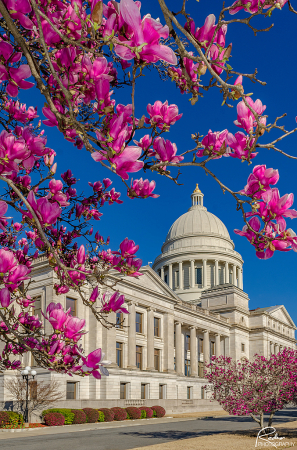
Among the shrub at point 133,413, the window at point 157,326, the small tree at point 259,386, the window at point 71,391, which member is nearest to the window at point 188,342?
the window at point 157,326

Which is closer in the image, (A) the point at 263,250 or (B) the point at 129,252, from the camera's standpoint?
(A) the point at 263,250

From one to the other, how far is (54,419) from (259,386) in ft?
51.1

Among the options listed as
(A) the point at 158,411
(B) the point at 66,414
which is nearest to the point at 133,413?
(A) the point at 158,411

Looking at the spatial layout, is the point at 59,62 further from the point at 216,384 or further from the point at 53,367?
the point at 216,384

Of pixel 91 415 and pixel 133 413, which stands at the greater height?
pixel 91 415

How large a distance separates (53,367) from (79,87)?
2541 mm

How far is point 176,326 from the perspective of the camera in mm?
58156

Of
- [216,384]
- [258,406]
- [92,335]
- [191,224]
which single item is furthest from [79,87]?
[191,224]

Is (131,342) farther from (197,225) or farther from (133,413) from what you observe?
(197,225)

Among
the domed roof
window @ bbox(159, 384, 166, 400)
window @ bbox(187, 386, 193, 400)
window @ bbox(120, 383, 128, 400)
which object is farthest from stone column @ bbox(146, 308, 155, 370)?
the domed roof

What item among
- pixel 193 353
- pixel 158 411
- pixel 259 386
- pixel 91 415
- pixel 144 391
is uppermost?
pixel 259 386

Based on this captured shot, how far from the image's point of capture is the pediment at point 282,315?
270 feet

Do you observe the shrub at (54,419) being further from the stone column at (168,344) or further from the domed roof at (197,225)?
the domed roof at (197,225)

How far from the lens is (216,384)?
85.5 ft
